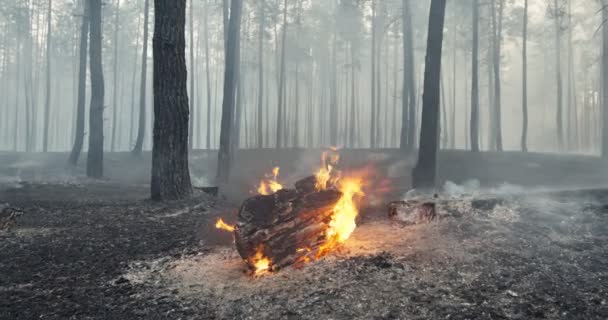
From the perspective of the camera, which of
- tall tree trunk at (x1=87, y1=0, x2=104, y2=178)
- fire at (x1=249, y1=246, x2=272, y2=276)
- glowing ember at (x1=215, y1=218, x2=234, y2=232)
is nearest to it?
fire at (x1=249, y1=246, x2=272, y2=276)

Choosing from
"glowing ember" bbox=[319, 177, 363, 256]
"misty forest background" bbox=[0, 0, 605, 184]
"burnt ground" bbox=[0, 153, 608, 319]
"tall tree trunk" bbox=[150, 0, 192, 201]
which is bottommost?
"burnt ground" bbox=[0, 153, 608, 319]

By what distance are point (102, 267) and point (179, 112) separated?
173 inches

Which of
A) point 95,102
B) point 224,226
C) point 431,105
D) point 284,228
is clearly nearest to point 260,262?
point 284,228

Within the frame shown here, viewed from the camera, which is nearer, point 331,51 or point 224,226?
point 224,226

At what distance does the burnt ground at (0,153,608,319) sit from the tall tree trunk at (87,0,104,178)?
11309 millimetres

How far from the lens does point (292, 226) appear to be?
208 inches

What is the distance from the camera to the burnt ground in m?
3.99

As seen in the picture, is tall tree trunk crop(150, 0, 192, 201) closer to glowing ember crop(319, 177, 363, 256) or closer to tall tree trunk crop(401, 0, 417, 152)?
glowing ember crop(319, 177, 363, 256)

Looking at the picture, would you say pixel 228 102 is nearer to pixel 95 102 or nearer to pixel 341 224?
Answer: pixel 95 102

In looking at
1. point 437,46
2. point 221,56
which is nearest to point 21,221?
point 437,46

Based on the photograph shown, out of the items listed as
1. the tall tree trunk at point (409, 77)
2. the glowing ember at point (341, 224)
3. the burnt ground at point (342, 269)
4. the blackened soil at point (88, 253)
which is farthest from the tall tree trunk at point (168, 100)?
the tall tree trunk at point (409, 77)

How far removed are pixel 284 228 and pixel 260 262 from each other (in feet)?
1.86

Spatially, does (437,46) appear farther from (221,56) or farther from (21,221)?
(221,56)

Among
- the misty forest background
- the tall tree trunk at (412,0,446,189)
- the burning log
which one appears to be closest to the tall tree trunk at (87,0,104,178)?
the misty forest background
